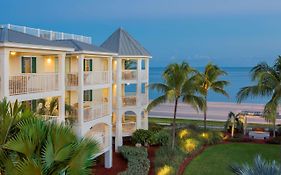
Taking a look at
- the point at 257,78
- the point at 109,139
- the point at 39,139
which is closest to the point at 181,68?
the point at 257,78

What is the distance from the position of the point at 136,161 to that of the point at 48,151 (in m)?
13.6

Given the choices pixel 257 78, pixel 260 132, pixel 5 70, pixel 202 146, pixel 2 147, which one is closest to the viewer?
pixel 2 147

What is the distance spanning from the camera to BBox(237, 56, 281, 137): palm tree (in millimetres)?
19766

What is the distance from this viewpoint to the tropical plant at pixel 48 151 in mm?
7500

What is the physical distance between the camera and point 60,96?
57.8ft

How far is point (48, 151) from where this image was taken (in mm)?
7488

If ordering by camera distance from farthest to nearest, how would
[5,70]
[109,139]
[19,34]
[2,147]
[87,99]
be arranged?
[87,99] < [109,139] < [19,34] < [5,70] < [2,147]

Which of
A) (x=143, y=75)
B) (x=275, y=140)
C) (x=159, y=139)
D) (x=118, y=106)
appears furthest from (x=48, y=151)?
(x=275, y=140)

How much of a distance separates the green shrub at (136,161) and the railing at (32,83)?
6.07 meters

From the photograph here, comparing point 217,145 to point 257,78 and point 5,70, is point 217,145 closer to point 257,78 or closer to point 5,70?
point 257,78

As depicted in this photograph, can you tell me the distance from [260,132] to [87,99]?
634 inches

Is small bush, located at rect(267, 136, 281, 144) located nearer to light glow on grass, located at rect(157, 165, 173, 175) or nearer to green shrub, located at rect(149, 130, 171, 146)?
green shrub, located at rect(149, 130, 171, 146)

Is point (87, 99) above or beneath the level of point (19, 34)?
beneath

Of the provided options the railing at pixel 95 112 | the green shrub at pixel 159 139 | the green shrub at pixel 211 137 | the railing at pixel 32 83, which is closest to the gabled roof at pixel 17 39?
the railing at pixel 32 83
